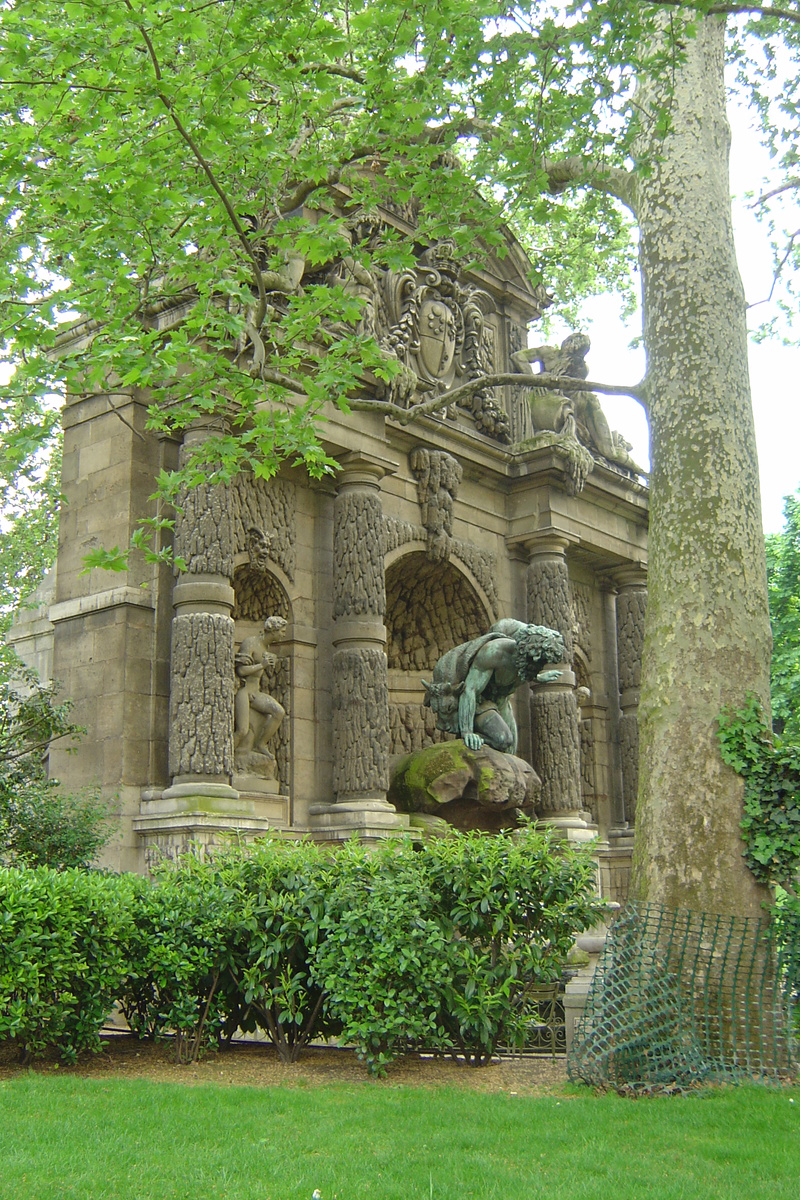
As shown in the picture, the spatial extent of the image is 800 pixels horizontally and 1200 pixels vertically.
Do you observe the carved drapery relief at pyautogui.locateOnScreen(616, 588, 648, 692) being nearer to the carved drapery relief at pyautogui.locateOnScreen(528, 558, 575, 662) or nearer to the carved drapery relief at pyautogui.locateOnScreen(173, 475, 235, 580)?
the carved drapery relief at pyautogui.locateOnScreen(528, 558, 575, 662)

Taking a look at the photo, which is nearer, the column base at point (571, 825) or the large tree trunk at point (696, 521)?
the large tree trunk at point (696, 521)

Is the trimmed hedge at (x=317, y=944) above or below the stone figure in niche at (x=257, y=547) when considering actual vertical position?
below

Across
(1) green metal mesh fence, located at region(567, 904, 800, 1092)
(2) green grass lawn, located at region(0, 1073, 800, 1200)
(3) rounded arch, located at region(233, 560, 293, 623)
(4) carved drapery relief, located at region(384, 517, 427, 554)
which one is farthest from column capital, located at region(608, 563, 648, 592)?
(2) green grass lawn, located at region(0, 1073, 800, 1200)

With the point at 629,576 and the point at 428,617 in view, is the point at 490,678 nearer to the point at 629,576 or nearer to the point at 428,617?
the point at 428,617

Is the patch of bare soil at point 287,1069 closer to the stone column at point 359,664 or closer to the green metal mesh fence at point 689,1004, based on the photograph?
the green metal mesh fence at point 689,1004

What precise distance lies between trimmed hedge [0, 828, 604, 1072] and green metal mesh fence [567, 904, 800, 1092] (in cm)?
59

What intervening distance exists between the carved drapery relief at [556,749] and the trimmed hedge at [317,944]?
26.6 feet

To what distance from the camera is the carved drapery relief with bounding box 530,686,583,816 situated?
16.7 meters

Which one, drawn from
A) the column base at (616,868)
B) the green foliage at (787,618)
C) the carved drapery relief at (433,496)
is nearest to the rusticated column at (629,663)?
the column base at (616,868)

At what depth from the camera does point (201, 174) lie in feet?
31.2

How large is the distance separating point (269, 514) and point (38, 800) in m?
4.41

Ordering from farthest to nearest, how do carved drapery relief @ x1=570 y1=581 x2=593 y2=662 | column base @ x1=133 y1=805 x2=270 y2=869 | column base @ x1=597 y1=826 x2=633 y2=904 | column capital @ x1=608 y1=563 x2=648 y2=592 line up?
column capital @ x1=608 y1=563 x2=648 y2=592, carved drapery relief @ x1=570 y1=581 x2=593 y2=662, column base @ x1=597 y1=826 x2=633 y2=904, column base @ x1=133 y1=805 x2=270 y2=869

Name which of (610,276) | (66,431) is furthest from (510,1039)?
(610,276)

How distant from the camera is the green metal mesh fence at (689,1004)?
24.0 feet
